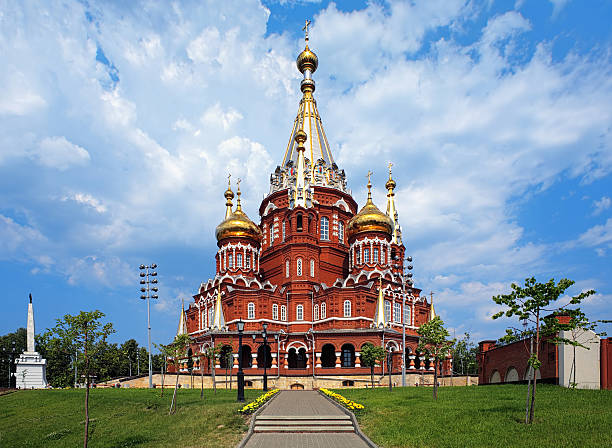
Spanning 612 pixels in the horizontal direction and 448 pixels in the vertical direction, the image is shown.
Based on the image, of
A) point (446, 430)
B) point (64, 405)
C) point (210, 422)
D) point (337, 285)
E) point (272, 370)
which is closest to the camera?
point (446, 430)

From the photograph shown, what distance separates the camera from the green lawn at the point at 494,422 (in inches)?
458

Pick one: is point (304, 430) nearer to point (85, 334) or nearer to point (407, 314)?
point (85, 334)

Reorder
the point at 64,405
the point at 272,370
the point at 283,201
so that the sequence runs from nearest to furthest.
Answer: the point at 64,405 → the point at 272,370 → the point at 283,201

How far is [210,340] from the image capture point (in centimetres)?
4372

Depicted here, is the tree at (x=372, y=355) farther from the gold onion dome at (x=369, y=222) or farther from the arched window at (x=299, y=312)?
the gold onion dome at (x=369, y=222)

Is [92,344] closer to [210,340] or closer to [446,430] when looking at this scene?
[446,430]

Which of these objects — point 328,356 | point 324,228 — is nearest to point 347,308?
point 328,356

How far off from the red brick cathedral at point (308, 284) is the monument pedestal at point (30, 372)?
14.3 meters

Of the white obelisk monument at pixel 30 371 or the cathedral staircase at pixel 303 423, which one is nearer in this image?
the cathedral staircase at pixel 303 423

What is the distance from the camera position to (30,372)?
48344mm

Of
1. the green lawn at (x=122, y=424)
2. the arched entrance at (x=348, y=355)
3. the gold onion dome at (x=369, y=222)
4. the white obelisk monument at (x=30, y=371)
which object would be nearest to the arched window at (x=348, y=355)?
the arched entrance at (x=348, y=355)

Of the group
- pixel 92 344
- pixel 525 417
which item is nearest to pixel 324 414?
pixel 525 417

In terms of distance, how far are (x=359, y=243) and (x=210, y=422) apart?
109 ft

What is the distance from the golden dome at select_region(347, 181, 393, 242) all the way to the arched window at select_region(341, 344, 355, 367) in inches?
428
